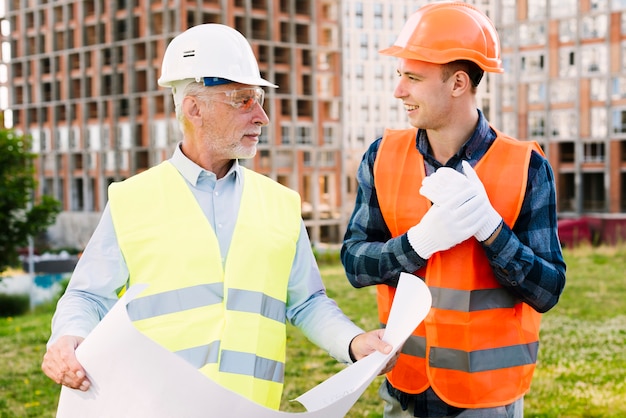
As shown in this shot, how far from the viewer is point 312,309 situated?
10.7 ft

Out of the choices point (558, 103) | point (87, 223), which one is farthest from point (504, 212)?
point (87, 223)

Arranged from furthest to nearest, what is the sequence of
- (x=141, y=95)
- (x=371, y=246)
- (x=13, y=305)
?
(x=141, y=95) < (x=13, y=305) < (x=371, y=246)

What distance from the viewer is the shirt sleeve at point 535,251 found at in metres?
3.01

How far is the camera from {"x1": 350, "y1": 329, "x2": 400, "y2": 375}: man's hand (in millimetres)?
2936

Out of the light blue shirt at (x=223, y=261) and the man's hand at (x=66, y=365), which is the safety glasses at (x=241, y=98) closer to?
the light blue shirt at (x=223, y=261)

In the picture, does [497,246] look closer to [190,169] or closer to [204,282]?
[204,282]

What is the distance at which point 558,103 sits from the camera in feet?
213

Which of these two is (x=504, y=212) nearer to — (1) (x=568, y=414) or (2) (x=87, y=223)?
(1) (x=568, y=414)

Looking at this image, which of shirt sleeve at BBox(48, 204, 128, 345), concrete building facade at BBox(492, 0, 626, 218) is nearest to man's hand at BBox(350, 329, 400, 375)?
shirt sleeve at BBox(48, 204, 128, 345)

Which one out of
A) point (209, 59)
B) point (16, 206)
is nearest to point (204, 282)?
point (209, 59)

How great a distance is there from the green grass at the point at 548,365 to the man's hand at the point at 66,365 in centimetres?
408

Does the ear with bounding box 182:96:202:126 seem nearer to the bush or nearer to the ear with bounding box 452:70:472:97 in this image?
the ear with bounding box 452:70:472:97

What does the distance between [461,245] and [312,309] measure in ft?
2.02

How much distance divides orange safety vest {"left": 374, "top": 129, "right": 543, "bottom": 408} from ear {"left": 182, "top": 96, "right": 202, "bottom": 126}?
2.60 ft
